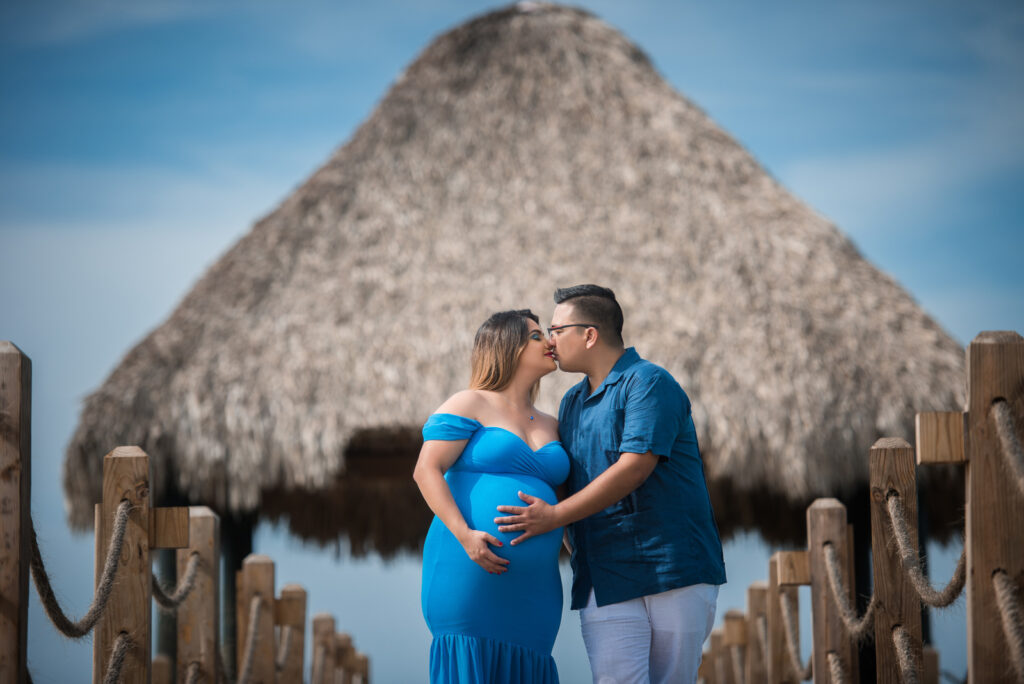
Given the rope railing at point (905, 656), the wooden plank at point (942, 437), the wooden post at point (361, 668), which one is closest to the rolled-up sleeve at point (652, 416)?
the wooden plank at point (942, 437)

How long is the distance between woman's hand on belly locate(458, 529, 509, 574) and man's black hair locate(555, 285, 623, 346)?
0.74m

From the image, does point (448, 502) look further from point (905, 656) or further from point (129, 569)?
point (905, 656)

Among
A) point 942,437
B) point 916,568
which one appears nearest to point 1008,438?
point 942,437

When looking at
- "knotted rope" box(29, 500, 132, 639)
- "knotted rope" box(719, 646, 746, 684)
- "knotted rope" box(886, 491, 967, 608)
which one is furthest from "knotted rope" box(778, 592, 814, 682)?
"knotted rope" box(29, 500, 132, 639)

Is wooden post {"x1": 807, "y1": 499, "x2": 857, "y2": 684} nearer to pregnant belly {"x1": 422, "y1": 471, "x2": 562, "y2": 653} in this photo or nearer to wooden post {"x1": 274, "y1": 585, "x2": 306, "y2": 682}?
A: pregnant belly {"x1": 422, "y1": 471, "x2": 562, "y2": 653}

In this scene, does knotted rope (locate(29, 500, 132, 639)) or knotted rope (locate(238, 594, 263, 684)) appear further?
knotted rope (locate(238, 594, 263, 684))

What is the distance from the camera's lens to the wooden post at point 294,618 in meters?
5.34

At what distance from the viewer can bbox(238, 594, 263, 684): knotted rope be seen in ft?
15.0

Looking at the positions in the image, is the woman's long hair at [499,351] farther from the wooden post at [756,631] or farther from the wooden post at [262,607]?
the wooden post at [756,631]

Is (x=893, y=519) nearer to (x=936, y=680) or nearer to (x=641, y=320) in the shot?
(x=936, y=680)

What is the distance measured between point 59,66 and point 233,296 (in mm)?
8311

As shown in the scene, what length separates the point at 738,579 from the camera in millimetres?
10922

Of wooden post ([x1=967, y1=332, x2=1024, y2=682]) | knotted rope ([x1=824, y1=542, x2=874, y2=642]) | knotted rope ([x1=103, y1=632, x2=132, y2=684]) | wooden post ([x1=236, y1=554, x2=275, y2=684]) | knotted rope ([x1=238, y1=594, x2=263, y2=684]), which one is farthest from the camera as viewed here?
wooden post ([x1=236, y1=554, x2=275, y2=684])

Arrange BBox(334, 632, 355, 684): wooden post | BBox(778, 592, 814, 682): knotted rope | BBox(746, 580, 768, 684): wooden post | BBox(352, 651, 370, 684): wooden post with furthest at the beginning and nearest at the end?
BBox(352, 651, 370, 684): wooden post, BBox(334, 632, 355, 684): wooden post, BBox(746, 580, 768, 684): wooden post, BBox(778, 592, 814, 682): knotted rope
